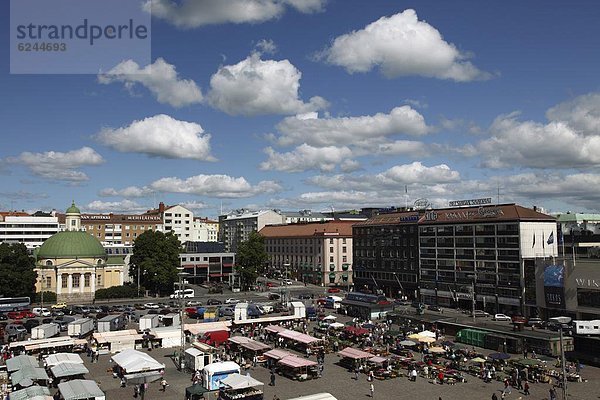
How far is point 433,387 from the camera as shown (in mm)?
43656

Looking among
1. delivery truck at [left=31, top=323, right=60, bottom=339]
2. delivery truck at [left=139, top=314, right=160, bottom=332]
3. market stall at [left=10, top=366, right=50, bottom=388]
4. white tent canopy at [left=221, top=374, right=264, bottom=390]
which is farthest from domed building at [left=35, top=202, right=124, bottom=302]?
white tent canopy at [left=221, top=374, right=264, bottom=390]

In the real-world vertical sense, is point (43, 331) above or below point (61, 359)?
below

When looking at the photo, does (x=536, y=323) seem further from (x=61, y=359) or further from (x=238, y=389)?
(x=61, y=359)

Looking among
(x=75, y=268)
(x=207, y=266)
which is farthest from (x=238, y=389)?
(x=207, y=266)

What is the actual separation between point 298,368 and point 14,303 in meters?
63.2

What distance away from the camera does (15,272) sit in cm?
9362

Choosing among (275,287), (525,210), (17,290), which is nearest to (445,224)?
(525,210)

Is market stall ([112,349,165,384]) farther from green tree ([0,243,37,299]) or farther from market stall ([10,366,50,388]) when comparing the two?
green tree ([0,243,37,299])

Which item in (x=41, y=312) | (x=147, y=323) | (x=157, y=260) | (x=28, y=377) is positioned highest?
(x=157, y=260)

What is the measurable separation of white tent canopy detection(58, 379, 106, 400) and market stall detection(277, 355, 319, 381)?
1581 cm

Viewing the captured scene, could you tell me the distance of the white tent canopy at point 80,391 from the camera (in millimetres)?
36125

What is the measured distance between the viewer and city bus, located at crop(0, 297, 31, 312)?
87750 millimetres

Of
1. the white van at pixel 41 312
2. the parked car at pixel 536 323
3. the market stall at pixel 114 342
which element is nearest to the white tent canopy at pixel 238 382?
the market stall at pixel 114 342

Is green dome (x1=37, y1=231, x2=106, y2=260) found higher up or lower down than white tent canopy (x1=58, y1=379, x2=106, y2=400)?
higher up
